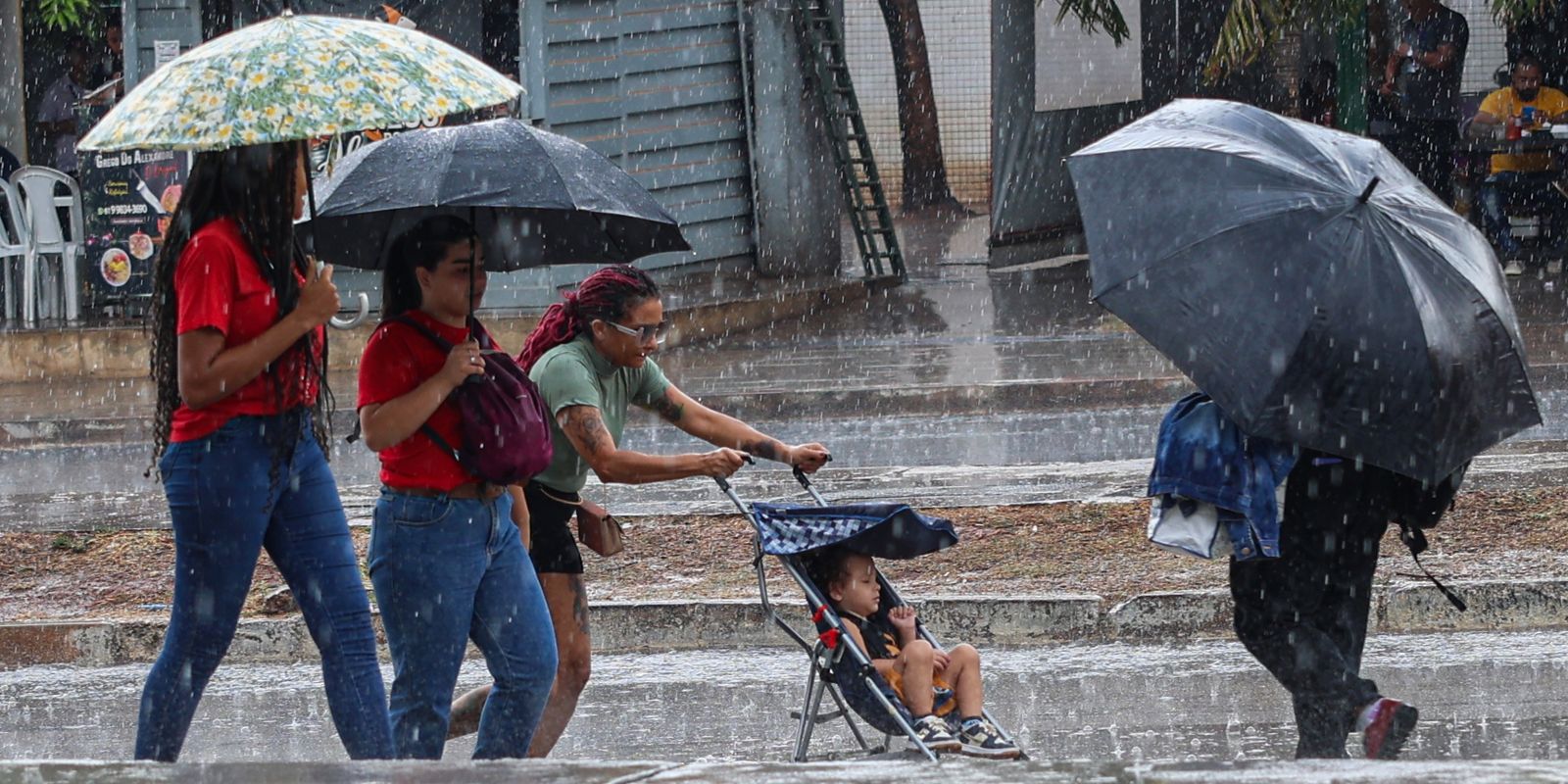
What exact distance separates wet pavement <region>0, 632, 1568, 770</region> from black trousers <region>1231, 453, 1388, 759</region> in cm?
77

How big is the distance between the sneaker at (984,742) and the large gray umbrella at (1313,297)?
3.35 feet

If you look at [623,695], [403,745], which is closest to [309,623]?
[403,745]

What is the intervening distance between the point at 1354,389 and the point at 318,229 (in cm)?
251

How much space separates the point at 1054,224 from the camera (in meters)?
19.6

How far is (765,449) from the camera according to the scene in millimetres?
5543

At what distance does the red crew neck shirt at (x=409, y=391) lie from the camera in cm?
466

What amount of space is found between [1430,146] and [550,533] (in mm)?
15146

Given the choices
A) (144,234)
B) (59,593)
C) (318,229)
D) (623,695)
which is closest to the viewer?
(318,229)

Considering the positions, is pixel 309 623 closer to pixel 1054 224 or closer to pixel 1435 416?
pixel 1435 416

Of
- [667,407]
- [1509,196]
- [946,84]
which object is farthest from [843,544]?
[946,84]

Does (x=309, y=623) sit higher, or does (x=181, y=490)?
(x=181, y=490)

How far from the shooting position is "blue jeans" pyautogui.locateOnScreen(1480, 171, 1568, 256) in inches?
696

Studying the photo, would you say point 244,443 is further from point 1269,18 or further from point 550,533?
point 1269,18

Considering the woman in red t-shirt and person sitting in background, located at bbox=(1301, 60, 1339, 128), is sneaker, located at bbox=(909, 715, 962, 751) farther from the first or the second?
person sitting in background, located at bbox=(1301, 60, 1339, 128)
